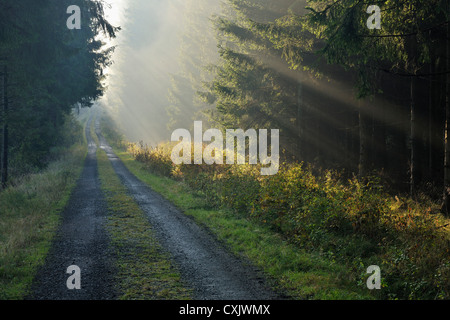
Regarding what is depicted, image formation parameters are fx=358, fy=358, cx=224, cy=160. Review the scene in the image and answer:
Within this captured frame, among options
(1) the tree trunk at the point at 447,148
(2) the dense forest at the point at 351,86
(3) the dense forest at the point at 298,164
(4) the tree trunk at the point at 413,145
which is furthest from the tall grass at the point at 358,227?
(2) the dense forest at the point at 351,86

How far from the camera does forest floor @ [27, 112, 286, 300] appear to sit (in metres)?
5.91

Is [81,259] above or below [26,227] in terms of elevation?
below

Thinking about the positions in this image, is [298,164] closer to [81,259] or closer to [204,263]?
[204,263]

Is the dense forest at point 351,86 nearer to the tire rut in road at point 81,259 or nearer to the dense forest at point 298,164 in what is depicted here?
the dense forest at point 298,164

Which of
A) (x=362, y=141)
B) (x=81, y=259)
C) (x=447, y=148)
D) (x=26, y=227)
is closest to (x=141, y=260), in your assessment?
(x=81, y=259)

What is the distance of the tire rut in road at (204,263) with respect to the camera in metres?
5.96

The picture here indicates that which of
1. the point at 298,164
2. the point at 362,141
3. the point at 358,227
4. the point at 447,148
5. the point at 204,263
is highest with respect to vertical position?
the point at 362,141

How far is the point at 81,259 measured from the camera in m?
7.49

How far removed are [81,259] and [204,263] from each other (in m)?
2.58

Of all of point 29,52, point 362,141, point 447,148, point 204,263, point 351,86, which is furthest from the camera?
point 351,86

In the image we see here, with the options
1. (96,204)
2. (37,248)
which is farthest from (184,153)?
(37,248)
